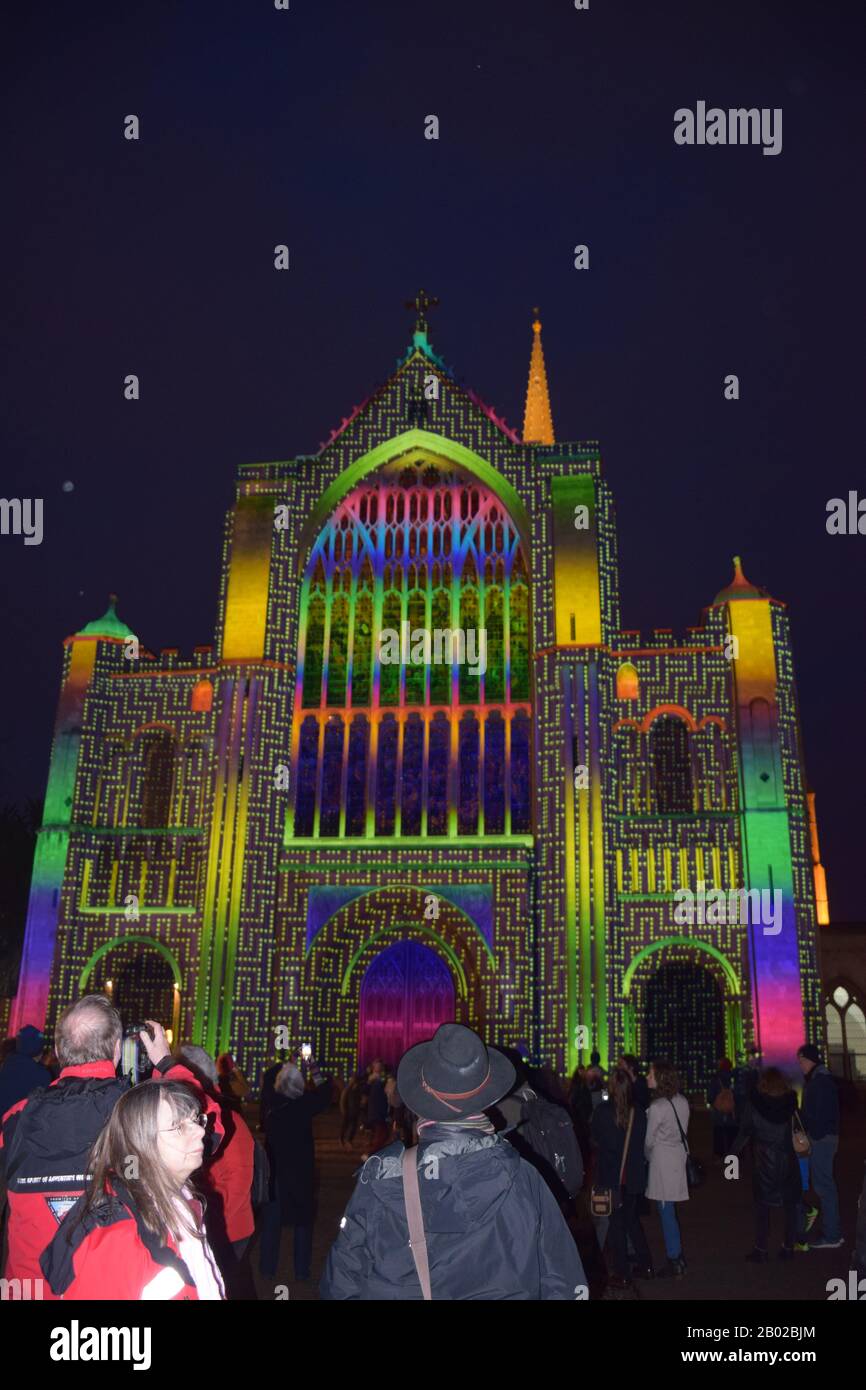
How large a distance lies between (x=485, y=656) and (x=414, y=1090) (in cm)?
2701

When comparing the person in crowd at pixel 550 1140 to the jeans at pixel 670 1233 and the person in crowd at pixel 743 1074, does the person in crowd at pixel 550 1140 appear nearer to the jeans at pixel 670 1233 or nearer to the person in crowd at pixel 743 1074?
the jeans at pixel 670 1233

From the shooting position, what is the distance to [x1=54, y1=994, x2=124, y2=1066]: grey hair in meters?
5.36

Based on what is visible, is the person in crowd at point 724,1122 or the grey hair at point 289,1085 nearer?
the grey hair at point 289,1085

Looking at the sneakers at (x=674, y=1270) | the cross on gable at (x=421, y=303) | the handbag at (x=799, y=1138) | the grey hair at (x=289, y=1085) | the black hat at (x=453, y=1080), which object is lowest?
the sneakers at (x=674, y=1270)

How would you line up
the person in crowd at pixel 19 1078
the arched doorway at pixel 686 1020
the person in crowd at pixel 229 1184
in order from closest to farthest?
the person in crowd at pixel 229 1184
the person in crowd at pixel 19 1078
the arched doorway at pixel 686 1020

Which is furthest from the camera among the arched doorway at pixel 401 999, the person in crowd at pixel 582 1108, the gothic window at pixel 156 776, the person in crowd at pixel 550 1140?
the gothic window at pixel 156 776

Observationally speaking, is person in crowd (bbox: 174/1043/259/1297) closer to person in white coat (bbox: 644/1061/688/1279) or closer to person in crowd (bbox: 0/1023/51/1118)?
person in crowd (bbox: 0/1023/51/1118)

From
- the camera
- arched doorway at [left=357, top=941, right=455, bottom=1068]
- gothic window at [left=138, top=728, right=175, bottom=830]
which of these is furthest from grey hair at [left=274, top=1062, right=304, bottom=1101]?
gothic window at [left=138, top=728, right=175, bottom=830]

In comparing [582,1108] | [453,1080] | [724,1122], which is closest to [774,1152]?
[582,1108]

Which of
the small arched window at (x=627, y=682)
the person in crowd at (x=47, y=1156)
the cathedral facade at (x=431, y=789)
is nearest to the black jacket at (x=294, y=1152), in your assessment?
the person in crowd at (x=47, y=1156)

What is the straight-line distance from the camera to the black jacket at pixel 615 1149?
9.71m

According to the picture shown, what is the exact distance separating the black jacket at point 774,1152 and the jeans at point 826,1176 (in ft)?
1.93

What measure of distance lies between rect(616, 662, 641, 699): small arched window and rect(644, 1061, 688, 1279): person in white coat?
2032 cm
